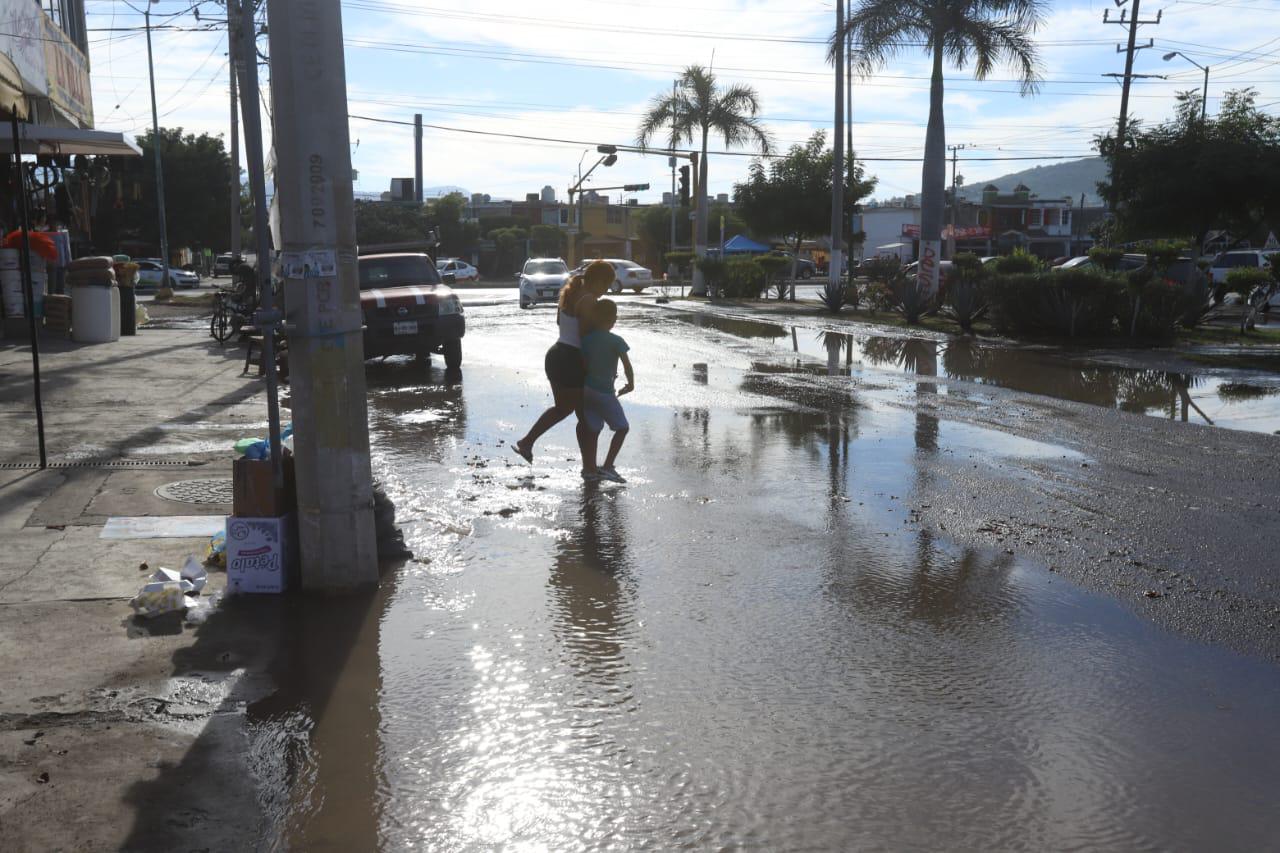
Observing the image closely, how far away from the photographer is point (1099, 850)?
10.9ft

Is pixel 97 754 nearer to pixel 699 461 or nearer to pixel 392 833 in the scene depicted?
pixel 392 833

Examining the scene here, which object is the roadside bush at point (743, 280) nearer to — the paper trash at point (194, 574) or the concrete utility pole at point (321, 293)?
the concrete utility pole at point (321, 293)

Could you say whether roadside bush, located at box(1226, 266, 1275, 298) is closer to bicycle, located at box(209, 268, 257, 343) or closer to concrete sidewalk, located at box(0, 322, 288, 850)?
bicycle, located at box(209, 268, 257, 343)

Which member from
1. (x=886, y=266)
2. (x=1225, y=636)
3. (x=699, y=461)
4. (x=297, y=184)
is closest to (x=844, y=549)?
(x=1225, y=636)

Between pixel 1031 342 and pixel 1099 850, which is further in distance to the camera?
pixel 1031 342

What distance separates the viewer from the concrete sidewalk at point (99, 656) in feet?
11.4

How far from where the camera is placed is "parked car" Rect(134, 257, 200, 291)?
176ft

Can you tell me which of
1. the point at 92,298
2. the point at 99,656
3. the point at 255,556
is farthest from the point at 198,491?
the point at 92,298

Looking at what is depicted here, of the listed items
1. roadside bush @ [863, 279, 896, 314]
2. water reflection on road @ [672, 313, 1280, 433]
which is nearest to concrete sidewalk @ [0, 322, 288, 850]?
water reflection on road @ [672, 313, 1280, 433]

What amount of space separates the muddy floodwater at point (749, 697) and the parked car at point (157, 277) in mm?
50409

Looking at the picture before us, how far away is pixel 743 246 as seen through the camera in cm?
7162

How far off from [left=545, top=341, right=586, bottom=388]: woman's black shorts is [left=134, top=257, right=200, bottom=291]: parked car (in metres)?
48.0

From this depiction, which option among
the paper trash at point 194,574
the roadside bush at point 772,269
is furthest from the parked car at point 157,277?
the paper trash at point 194,574

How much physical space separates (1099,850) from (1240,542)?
4.13 metres
